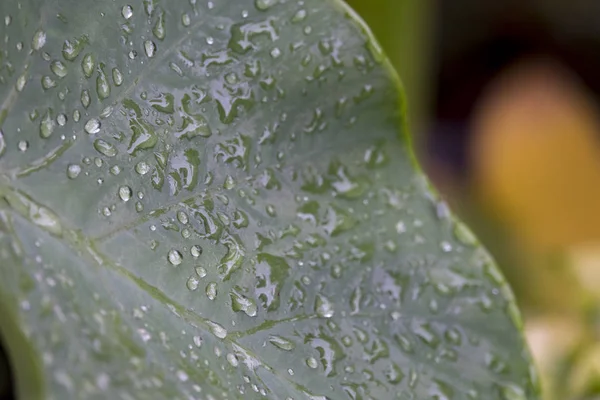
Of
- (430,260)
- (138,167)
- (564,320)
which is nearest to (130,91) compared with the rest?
(138,167)

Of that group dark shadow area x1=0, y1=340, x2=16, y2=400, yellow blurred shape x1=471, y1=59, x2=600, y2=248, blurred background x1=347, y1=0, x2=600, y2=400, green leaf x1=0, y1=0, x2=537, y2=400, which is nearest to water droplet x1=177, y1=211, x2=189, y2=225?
green leaf x1=0, y1=0, x2=537, y2=400

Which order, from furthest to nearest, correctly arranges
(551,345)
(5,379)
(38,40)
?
(551,345)
(5,379)
(38,40)

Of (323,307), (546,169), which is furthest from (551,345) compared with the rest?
(546,169)

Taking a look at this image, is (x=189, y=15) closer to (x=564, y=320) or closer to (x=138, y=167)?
(x=138, y=167)

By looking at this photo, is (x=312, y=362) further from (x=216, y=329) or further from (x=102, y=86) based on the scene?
(x=102, y=86)

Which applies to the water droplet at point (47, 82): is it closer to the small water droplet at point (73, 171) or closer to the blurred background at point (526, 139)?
the small water droplet at point (73, 171)

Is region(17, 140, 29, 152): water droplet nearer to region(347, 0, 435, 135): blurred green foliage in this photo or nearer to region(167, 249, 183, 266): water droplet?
region(167, 249, 183, 266): water droplet
